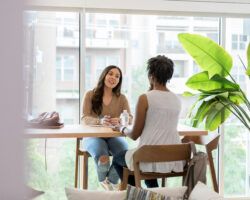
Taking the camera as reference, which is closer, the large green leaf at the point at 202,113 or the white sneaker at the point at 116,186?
the white sneaker at the point at 116,186

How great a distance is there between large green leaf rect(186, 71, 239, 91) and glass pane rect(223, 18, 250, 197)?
0.66 m

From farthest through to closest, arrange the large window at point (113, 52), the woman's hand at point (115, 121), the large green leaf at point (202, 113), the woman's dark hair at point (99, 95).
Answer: the large window at point (113, 52)
the large green leaf at point (202, 113)
the woman's dark hair at point (99, 95)
the woman's hand at point (115, 121)

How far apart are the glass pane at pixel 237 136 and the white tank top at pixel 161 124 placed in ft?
5.08

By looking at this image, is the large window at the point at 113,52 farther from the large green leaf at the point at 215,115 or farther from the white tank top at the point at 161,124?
the white tank top at the point at 161,124

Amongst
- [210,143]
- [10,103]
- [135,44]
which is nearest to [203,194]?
[210,143]

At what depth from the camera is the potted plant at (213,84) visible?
318cm

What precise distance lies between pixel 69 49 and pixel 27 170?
336 centimetres

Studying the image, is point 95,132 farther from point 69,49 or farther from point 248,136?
point 248,136

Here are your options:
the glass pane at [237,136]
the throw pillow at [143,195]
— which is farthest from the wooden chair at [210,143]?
the glass pane at [237,136]

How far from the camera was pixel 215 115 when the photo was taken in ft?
11.0

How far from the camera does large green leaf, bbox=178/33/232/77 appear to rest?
317 centimetres

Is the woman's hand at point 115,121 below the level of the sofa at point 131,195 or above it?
above

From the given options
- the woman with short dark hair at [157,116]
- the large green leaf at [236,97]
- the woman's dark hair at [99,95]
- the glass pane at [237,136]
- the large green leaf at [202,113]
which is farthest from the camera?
the glass pane at [237,136]

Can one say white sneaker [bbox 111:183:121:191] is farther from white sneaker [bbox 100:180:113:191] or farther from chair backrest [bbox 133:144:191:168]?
chair backrest [bbox 133:144:191:168]
